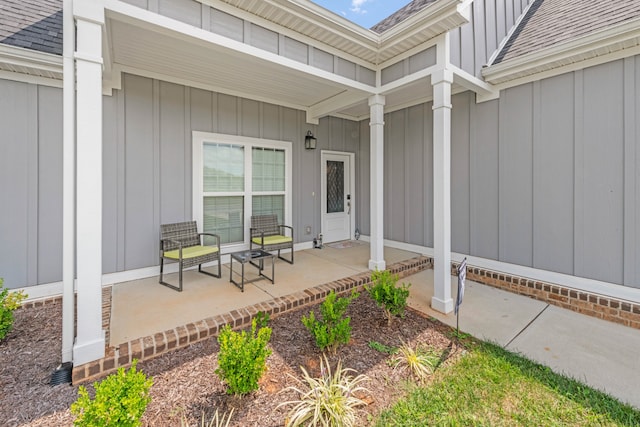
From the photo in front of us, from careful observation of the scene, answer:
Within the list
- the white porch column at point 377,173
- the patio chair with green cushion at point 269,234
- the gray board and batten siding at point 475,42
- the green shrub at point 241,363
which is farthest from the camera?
the patio chair with green cushion at point 269,234

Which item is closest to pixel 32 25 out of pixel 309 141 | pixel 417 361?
pixel 309 141

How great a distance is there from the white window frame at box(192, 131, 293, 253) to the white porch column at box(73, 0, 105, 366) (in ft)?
8.04

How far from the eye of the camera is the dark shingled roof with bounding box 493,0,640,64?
3579mm

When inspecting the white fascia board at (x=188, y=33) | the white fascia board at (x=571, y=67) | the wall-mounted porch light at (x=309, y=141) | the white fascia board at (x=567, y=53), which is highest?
the white fascia board at (x=567, y=53)

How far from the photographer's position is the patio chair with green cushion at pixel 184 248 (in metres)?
3.90

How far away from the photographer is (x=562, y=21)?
14.1ft

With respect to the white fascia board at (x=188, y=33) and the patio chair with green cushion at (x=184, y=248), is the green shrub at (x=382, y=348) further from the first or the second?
the white fascia board at (x=188, y=33)

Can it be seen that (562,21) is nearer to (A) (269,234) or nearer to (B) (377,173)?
(B) (377,173)

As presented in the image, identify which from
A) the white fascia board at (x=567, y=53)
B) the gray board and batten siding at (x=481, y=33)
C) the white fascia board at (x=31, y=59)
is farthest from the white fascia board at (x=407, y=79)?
the white fascia board at (x=31, y=59)

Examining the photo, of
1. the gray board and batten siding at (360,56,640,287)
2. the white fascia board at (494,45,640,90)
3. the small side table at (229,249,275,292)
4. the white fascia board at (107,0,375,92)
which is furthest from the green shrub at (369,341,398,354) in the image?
the white fascia board at (494,45,640,90)

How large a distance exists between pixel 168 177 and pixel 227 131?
1.26 metres

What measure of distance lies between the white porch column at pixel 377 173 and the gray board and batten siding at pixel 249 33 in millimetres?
522

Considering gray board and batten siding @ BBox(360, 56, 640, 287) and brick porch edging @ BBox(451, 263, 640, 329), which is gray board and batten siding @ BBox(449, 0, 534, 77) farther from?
brick porch edging @ BBox(451, 263, 640, 329)

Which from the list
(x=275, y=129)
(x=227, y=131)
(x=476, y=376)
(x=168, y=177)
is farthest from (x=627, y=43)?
(x=168, y=177)
